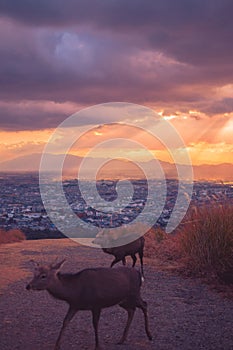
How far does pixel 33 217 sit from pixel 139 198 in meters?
7.92

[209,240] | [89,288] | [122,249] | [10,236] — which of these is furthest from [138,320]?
[10,236]

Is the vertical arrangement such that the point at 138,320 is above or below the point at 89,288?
below

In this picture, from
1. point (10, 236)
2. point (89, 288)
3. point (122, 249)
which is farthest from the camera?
point (10, 236)

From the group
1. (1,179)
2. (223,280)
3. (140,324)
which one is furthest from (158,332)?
(1,179)

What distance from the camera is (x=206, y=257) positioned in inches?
533

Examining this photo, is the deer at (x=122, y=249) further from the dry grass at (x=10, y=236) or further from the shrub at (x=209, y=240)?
the dry grass at (x=10, y=236)

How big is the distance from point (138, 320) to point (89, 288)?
6.50 feet

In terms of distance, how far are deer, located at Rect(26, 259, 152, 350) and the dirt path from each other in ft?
1.52

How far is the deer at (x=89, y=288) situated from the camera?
7.66m

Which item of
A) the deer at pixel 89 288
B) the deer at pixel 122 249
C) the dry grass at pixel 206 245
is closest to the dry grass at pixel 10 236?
the dry grass at pixel 206 245

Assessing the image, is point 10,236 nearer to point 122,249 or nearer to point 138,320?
point 122,249

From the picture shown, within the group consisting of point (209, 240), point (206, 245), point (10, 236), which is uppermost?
point (209, 240)

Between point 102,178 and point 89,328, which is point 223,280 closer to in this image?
point 89,328

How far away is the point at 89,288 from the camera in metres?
7.88
